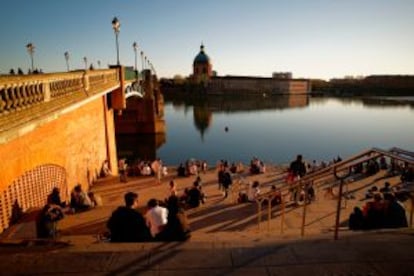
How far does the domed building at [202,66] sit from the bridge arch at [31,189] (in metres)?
131

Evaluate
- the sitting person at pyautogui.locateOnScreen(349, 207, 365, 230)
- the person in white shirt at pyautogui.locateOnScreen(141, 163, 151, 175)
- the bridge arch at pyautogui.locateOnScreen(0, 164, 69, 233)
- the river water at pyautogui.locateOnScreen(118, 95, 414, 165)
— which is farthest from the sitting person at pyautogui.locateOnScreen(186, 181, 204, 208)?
the river water at pyautogui.locateOnScreen(118, 95, 414, 165)

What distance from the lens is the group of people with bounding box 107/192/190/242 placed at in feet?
16.7

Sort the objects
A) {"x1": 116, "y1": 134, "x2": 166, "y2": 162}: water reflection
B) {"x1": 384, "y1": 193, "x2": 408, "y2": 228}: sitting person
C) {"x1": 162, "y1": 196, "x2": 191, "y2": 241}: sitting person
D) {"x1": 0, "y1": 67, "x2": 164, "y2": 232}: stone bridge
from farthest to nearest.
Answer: {"x1": 116, "y1": 134, "x2": 166, "y2": 162}: water reflection
{"x1": 0, "y1": 67, "x2": 164, "y2": 232}: stone bridge
{"x1": 384, "y1": 193, "x2": 408, "y2": 228}: sitting person
{"x1": 162, "y1": 196, "x2": 191, "y2": 241}: sitting person

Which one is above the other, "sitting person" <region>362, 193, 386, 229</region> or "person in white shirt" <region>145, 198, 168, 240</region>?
"person in white shirt" <region>145, 198, 168, 240</region>

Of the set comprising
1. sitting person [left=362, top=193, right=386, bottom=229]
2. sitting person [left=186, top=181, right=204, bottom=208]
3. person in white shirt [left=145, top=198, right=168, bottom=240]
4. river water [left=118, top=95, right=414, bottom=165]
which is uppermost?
person in white shirt [left=145, top=198, right=168, bottom=240]

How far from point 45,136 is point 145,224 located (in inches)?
263

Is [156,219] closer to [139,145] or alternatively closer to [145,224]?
[145,224]

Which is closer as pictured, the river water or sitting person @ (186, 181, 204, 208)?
sitting person @ (186, 181, 204, 208)

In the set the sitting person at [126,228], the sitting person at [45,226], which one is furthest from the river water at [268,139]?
the sitting person at [126,228]

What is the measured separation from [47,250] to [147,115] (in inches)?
1683

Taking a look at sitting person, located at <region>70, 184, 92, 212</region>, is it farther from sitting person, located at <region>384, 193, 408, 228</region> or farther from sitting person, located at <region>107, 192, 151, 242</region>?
sitting person, located at <region>384, 193, 408, 228</region>

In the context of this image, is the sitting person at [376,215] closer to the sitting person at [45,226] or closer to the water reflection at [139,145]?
the sitting person at [45,226]

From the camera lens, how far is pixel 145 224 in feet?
17.4

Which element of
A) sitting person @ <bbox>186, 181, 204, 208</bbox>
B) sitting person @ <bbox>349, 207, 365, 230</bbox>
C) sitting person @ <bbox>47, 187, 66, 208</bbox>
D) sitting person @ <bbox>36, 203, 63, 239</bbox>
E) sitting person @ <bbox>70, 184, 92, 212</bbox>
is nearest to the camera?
sitting person @ <bbox>349, 207, 365, 230</bbox>
